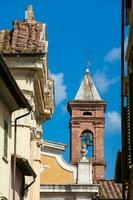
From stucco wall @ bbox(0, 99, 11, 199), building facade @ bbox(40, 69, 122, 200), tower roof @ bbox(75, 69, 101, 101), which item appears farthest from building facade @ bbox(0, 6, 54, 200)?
tower roof @ bbox(75, 69, 101, 101)

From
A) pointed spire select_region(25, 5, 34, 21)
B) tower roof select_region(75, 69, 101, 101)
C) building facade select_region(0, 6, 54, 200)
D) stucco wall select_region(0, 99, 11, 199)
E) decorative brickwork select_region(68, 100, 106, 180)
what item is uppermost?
tower roof select_region(75, 69, 101, 101)

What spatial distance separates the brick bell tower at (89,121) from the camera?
7812cm

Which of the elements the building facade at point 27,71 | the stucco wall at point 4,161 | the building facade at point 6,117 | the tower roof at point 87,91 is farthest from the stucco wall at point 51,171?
the tower roof at point 87,91

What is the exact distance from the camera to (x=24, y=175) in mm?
25594

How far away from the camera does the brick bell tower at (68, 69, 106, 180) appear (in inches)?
3076

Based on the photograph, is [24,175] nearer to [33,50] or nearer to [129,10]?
[33,50]

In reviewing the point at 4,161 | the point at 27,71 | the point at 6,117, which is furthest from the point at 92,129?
the point at 4,161

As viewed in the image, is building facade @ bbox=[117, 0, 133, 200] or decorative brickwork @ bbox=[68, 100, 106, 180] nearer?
building facade @ bbox=[117, 0, 133, 200]

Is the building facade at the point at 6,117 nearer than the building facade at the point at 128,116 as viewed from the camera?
No

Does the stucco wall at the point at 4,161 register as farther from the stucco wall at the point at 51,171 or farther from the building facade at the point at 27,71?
the stucco wall at the point at 51,171

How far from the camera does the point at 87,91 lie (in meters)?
82.7

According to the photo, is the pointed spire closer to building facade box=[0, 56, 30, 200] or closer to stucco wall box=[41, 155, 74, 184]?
building facade box=[0, 56, 30, 200]

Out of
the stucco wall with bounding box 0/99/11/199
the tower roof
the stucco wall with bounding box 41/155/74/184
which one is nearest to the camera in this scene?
the stucco wall with bounding box 0/99/11/199

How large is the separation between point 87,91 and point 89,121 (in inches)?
137
